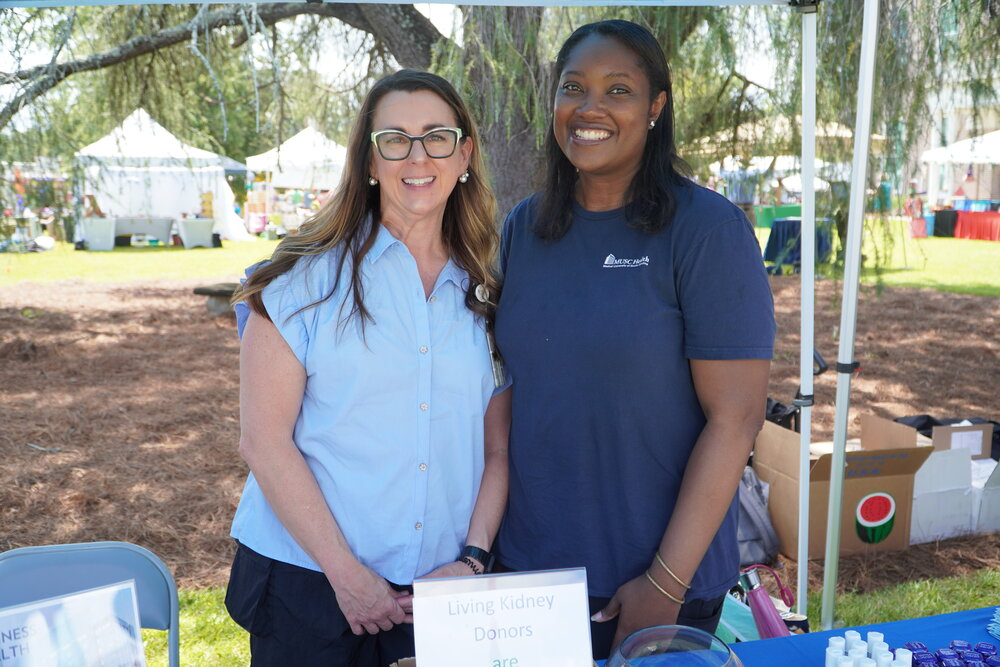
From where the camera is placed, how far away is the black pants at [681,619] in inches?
62.0

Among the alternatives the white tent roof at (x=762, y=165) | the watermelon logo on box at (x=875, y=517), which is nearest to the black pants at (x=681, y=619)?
the watermelon logo on box at (x=875, y=517)

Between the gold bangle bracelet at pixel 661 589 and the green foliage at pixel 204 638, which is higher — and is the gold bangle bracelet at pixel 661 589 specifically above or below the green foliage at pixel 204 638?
above

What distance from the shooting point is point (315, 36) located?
5.08 metres

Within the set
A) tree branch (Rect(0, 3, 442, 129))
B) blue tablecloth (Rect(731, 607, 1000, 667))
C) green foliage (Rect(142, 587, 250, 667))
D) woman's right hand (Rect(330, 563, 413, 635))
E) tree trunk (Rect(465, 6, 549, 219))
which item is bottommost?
green foliage (Rect(142, 587, 250, 667))

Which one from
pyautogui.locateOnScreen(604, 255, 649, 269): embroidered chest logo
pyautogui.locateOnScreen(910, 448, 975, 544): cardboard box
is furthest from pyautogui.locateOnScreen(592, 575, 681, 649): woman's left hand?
pyautogui.locateOnScreen(910, 448, 975, 544): cardboard box

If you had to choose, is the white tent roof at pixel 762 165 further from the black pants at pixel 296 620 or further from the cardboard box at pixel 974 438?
the black pants at pixel 296 620

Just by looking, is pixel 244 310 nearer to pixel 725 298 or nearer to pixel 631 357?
pixel 631 357

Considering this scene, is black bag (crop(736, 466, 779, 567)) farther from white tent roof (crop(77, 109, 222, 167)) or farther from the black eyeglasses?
white tent roof (crop(77, 109, 222, 167))

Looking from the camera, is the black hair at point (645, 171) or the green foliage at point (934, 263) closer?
the black hair at point (645, 171)

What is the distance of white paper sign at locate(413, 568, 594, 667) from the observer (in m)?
1.03

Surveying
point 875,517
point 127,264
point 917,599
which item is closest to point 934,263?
point 875,517

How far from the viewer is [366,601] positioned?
150 cm

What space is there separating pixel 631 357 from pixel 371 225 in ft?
1.82

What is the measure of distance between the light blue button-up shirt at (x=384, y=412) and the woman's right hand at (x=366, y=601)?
0.05m
